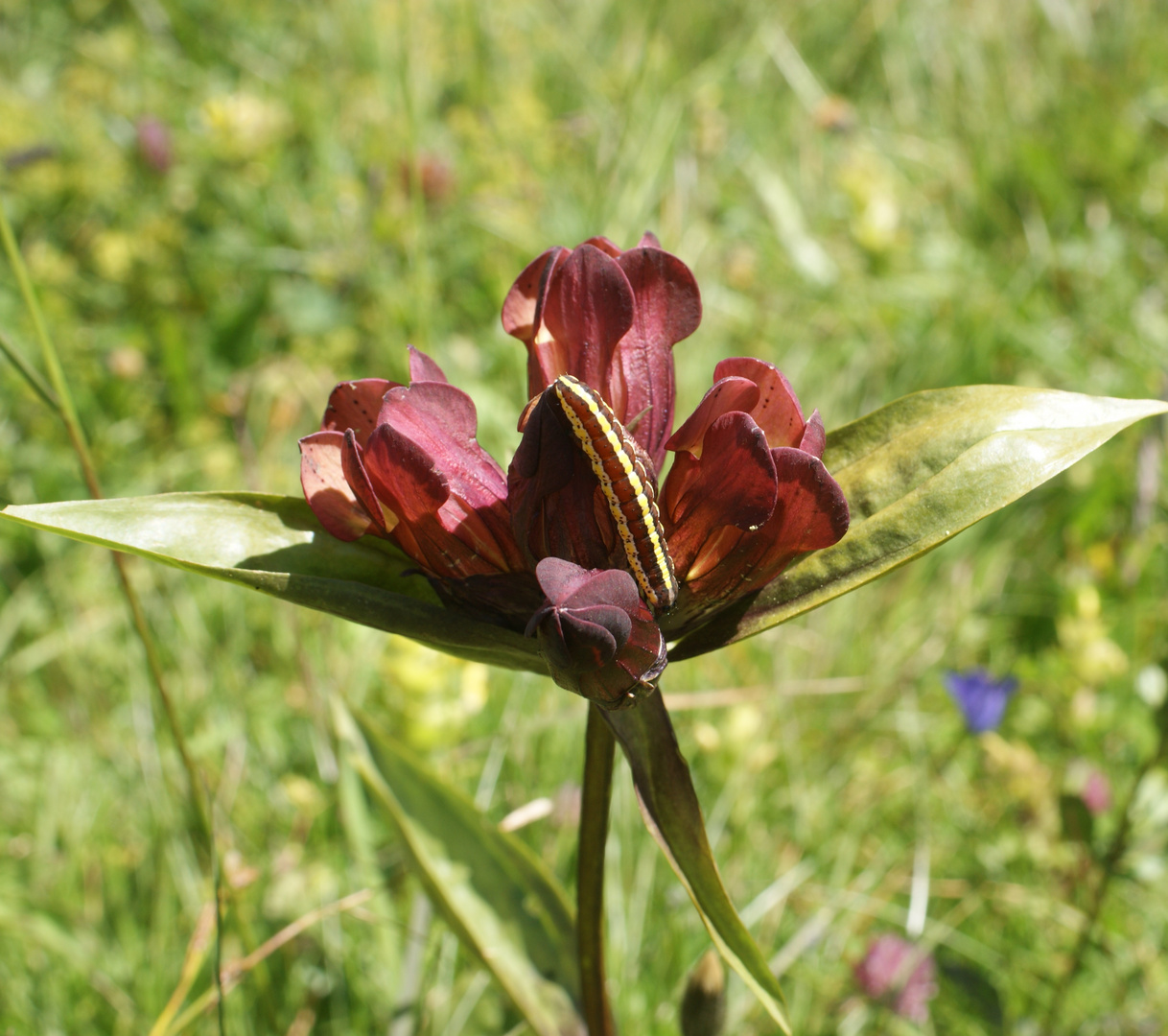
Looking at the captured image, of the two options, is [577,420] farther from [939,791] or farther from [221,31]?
[221,31]

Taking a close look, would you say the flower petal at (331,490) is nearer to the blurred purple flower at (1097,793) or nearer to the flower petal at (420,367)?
the flower petal at (420,367)

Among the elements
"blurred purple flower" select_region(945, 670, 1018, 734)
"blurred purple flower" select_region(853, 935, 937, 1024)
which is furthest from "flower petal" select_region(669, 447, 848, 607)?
"blurred purple flower" select_region(945, 670, 1018, 734)

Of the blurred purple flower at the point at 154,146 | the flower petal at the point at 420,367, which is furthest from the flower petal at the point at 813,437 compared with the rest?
the blurred purple flower at the point at 154,146

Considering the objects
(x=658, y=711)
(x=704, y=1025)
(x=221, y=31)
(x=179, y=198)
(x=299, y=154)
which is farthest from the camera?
(x=221, y=31)

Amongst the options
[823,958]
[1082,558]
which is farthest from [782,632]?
[1082,558]

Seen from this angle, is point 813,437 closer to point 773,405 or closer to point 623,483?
point 773,405

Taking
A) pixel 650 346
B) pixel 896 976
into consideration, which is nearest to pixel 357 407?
pixel 650 346

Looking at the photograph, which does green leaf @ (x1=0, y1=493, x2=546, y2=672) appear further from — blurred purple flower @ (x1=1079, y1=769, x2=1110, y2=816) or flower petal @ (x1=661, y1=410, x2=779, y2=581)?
blurred purple flower @ (x1=1079, y1=769, x2=1110, y2=816)
